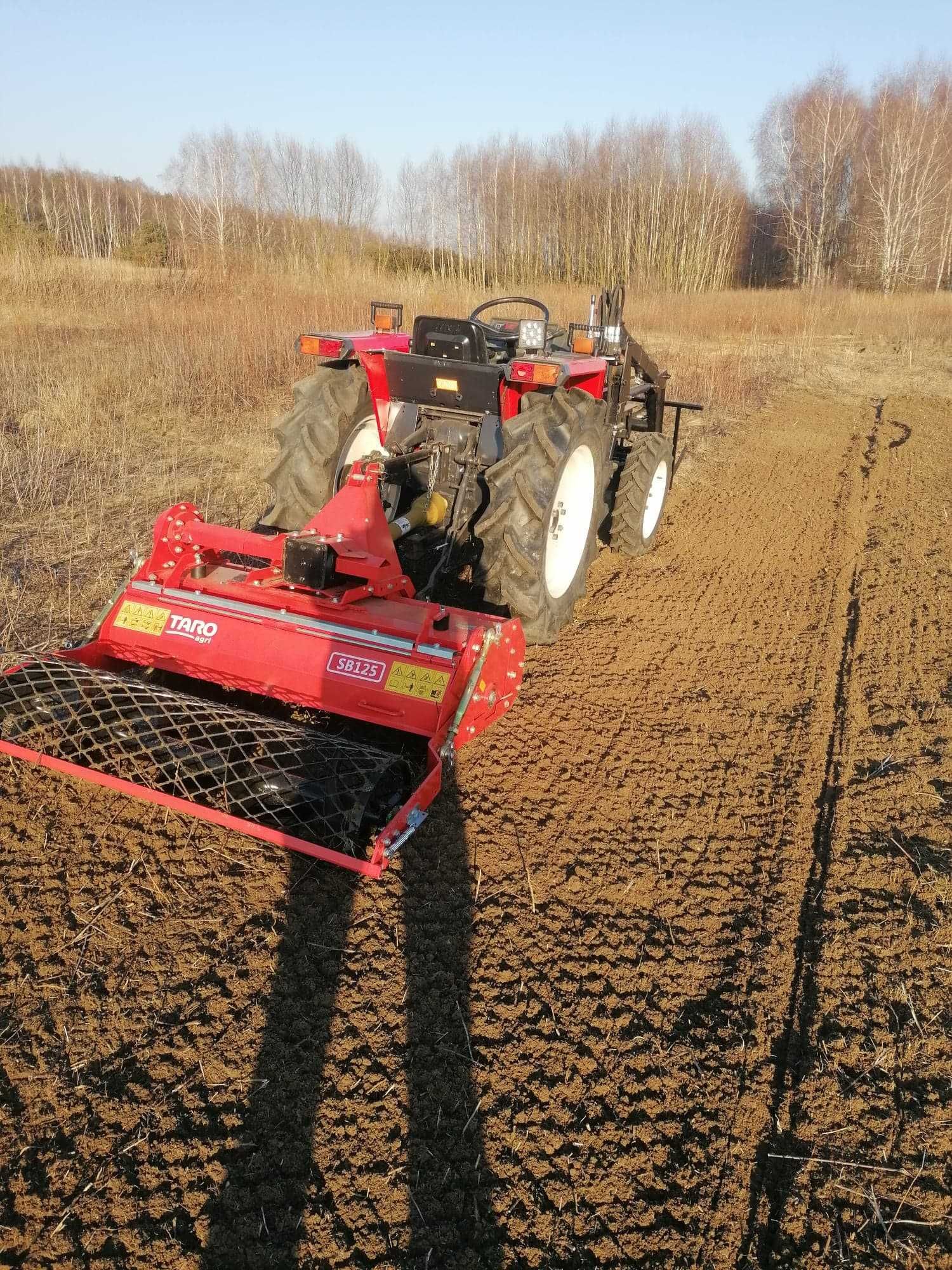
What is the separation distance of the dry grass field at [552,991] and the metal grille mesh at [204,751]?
5.9 inches

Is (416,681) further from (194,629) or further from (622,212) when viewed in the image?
(622,212)

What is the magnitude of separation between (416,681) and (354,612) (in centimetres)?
47

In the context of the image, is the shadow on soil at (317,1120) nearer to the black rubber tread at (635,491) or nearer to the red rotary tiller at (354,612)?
the red rotary tiller at (354,612)

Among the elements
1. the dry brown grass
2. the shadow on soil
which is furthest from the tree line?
the shadow on soil

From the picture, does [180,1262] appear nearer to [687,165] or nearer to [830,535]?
[830,535]

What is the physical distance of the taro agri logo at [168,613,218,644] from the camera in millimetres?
3424

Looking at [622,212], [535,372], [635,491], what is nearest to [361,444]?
[535,372]

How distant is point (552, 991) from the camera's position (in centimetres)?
242

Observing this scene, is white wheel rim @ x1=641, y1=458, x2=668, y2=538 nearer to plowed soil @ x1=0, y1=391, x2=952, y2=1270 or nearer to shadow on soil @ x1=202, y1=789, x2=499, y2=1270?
plowed soil @ x1=0, y1=391, x2=952, y2=1270

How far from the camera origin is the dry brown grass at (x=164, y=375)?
18.7ft

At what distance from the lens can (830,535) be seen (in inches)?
256

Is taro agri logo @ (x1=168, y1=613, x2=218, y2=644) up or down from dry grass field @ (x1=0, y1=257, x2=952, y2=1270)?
up

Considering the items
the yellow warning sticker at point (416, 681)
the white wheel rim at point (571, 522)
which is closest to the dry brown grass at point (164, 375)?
the yellow warning sticker at point (416, 681)

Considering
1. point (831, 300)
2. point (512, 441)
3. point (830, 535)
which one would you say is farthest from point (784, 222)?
point (512, 441)
